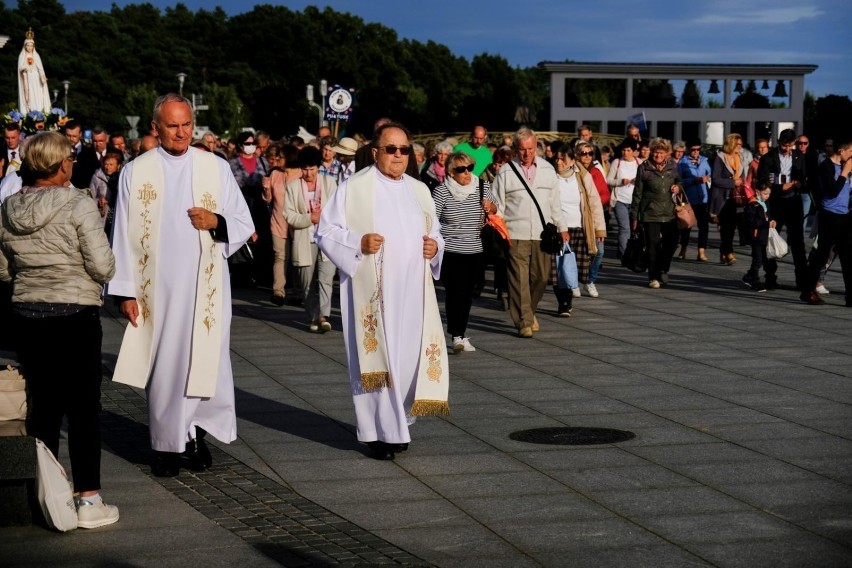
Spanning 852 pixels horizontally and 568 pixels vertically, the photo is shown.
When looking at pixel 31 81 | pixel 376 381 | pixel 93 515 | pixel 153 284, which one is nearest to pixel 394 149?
pixel 376 381

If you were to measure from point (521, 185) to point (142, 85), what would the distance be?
100206mm

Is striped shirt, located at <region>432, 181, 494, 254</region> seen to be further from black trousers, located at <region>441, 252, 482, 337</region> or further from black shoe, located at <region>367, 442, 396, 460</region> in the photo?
black shoe, located at <region>367, 442, 396, 460</region>

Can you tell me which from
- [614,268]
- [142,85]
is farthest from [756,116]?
[614,268]

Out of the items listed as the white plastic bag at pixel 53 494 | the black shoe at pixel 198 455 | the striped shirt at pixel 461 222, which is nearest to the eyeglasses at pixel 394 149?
the black shoe at pixel 198 455

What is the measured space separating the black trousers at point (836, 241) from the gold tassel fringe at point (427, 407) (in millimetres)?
8267

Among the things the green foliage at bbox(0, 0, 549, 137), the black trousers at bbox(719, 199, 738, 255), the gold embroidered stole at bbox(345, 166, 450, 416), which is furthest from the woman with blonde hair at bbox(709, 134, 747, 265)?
the green foliage at bbox(0, 0, 549, 137)

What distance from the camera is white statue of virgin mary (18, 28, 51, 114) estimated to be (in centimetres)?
2306

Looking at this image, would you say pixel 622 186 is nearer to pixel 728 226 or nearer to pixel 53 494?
pixel 728 226

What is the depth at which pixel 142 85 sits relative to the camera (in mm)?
110062

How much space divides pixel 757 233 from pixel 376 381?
9825 mm

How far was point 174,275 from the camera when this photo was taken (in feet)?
25.1

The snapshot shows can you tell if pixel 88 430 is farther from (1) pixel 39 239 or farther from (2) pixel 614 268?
(2) pixel 614 268

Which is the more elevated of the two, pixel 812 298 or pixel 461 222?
pixel 461 222

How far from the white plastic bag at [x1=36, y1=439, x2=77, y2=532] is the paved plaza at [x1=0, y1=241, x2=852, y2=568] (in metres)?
0.07
